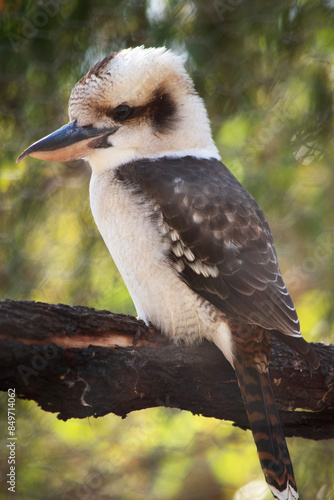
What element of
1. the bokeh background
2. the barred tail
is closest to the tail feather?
the barred tail

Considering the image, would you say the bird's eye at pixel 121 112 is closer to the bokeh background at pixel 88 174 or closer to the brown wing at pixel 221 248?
the brown wing at pixel 221 248

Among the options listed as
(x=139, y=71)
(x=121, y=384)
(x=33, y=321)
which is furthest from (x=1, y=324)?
(x=139, y=71)

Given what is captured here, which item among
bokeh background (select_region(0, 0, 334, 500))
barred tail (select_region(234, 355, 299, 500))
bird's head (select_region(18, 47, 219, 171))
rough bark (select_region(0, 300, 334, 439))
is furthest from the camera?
bokeh background (select_region(0, 0, 334, 500))

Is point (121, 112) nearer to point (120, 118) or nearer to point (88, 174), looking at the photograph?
Answer: point (120, 118)

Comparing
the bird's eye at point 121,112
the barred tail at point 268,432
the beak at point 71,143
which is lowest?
the barred tail at point 268,432

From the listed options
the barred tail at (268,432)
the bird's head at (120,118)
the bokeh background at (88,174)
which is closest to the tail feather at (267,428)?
the barred tail at (268,432)

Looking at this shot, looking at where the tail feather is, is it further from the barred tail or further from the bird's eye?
the bird's eye

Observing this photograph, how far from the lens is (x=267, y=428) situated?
986mm

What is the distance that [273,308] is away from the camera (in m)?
0.99

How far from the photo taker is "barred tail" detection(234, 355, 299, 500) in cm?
99

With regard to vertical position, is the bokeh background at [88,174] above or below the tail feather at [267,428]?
above

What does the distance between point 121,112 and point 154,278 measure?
32cm

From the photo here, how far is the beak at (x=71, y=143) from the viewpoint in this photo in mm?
1140

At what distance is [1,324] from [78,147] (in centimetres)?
44
